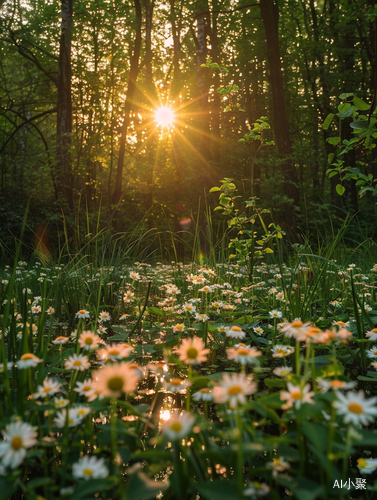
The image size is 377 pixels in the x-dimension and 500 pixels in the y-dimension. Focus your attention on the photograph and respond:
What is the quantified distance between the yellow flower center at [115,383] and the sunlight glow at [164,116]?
1443 centimetres

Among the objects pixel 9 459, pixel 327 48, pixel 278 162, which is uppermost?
pixel 327 48

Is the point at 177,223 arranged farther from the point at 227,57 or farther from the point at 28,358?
the point at 28,358

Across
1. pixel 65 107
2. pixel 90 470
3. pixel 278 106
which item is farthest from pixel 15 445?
pixel 65 107

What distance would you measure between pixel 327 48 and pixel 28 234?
378 inches

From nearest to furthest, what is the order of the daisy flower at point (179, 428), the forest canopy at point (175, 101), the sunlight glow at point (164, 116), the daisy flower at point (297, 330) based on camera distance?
the daisy flower at point (179, 428) < the daisy flower at point (297, 330) < the forest canopy at point (175, 101) < the sunlight glow at point (164, 116)

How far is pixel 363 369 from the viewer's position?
1.68 meters

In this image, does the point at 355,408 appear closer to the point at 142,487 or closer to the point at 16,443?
the point at 142,487

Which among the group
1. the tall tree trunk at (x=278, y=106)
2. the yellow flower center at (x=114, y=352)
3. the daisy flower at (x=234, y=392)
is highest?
the tall tree trunk at (x=278, y=106)

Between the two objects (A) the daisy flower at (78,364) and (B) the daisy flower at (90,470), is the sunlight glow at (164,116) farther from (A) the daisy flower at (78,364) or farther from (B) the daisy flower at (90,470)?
(B) the daisy flower at (90,470)

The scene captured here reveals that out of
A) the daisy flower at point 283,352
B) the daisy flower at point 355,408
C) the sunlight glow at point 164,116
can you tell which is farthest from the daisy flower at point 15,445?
the sunlight glow at point 164,116

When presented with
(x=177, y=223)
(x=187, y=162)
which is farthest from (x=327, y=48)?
(x=177, y=223)

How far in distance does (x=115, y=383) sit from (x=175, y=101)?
1758 cm

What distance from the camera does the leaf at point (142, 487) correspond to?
525 mm

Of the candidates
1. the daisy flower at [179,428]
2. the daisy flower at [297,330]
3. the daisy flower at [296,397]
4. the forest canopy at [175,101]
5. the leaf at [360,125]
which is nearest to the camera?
the daisy flower at [179,428]
